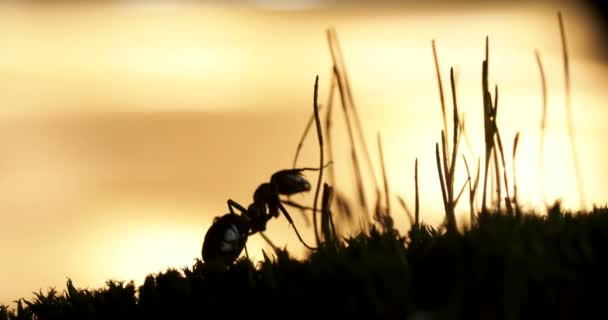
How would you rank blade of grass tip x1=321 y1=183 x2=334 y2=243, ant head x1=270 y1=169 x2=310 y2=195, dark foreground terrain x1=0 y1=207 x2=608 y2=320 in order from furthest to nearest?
ant head x1=270 y1=169 x2=310 y2=195, blade of grass tip x1=321 y1=183 x2=334 y2=243, dark foreground terrain x1=0 y1=207 x2=608 y2=320

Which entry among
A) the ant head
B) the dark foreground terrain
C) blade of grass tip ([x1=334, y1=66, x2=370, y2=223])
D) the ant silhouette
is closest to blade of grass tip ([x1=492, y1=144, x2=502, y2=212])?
the dark foreground terrain

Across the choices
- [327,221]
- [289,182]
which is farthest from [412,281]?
[289,182]

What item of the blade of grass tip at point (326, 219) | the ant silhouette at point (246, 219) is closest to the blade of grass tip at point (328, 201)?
the blade of grass tip at point (326, 219)

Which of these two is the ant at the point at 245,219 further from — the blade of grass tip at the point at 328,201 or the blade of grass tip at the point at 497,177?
the blade of grass tip at the point at 497,177

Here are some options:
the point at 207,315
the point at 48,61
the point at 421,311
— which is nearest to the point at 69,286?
the point at 207,315

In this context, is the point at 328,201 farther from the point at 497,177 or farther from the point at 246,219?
the point at 246,219

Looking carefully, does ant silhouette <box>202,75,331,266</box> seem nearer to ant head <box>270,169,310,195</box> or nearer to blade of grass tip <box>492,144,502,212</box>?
ant head <box>270,169,310,195</box>

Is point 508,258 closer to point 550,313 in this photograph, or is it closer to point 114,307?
point 550,313
